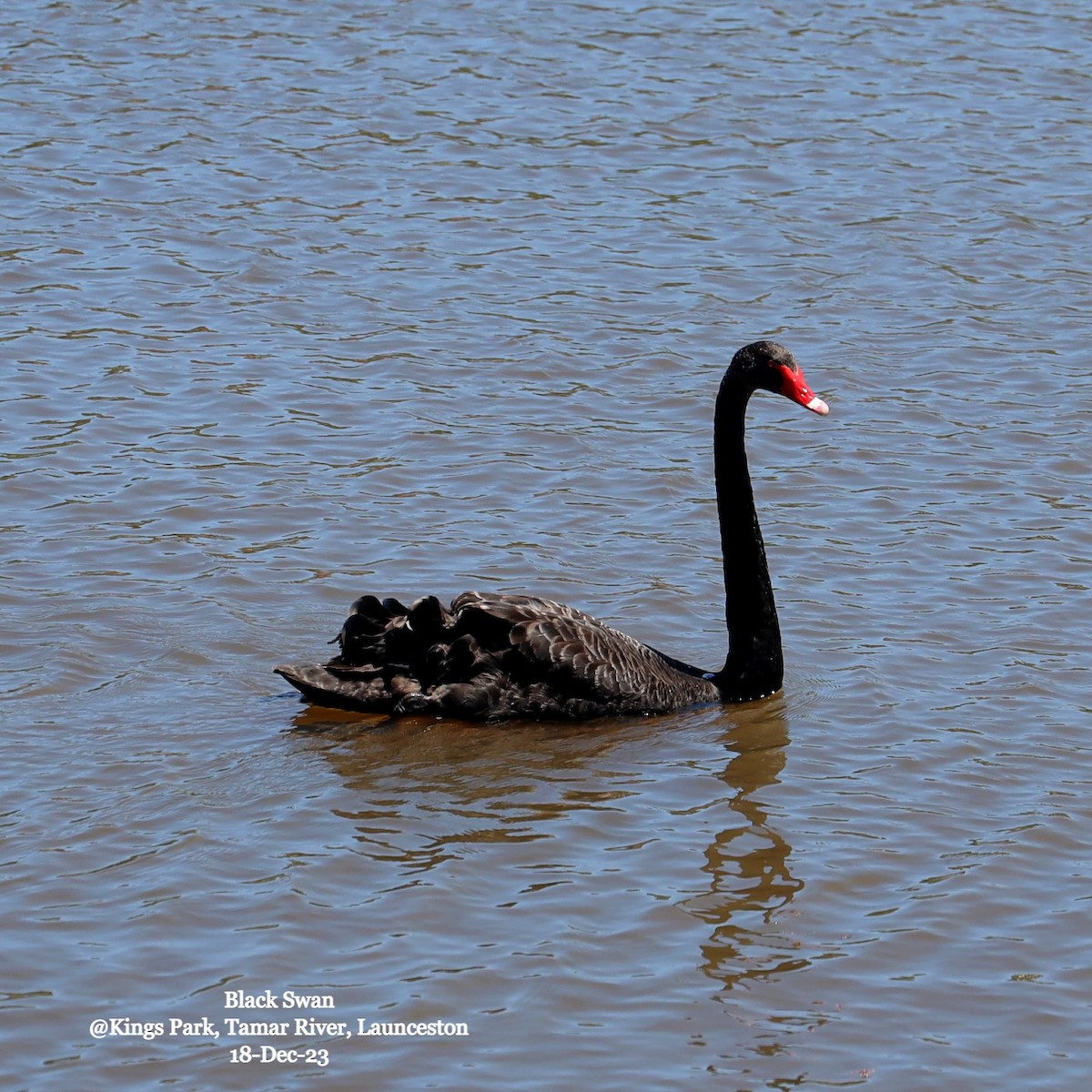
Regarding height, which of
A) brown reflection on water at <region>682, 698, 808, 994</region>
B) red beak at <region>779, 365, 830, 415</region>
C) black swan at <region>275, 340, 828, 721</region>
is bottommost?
brown reflection on water at <region>682, 698, 808, 994</region>

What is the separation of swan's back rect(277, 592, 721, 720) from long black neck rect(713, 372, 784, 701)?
1.91ft

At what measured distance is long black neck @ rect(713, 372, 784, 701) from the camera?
330 inches

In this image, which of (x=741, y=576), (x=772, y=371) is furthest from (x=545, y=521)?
(x=772, y=371)

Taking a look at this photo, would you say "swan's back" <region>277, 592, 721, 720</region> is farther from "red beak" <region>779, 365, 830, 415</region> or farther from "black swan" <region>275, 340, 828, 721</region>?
"red beak" <region>779, 365, 830, 415</region>

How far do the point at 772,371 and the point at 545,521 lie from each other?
6.57 feet

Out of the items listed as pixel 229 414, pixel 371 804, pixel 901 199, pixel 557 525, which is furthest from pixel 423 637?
pixel 901 199

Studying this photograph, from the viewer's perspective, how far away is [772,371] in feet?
27.6

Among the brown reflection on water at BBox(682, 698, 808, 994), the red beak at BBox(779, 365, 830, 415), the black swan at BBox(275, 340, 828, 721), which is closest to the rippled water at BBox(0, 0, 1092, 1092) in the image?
the brown reflection on water at BBox(682, 698, 808, 994)

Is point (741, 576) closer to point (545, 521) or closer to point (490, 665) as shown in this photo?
point (490, 665)

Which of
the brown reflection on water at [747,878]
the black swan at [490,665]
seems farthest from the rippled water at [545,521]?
the black swan at [490,665]

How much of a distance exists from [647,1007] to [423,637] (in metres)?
2.37

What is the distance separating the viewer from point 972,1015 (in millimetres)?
5988

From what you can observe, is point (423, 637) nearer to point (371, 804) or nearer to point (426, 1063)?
point (371, 804)

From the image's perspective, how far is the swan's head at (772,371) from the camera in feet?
27.3
